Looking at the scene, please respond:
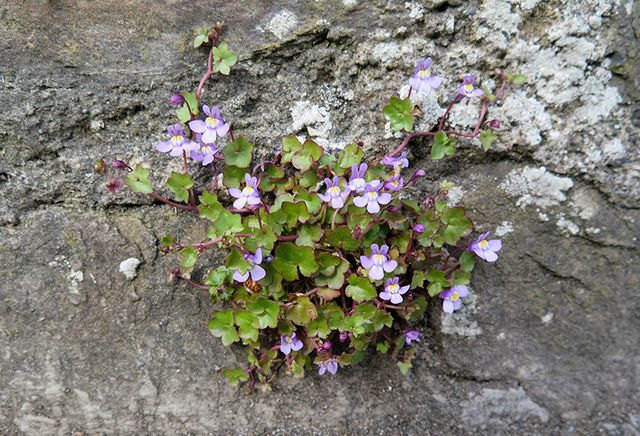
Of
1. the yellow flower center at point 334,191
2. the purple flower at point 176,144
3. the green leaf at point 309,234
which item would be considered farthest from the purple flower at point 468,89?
the purple flower at point 176,144

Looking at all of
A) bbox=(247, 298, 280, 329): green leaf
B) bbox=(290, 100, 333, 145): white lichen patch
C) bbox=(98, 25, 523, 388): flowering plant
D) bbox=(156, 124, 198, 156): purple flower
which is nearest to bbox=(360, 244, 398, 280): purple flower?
bbox=(98, 25, 523, 388): flowering plant

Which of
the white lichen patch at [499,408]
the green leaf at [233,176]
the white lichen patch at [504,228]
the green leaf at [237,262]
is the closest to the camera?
the green leaf at [237,262]

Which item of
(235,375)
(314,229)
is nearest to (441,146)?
(314,229)

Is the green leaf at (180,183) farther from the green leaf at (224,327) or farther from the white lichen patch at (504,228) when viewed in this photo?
the white lichen patch at (504,228)

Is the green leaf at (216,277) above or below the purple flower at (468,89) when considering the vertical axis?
below

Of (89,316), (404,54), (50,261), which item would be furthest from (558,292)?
(50,261)

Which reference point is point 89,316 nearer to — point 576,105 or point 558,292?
point 558,292

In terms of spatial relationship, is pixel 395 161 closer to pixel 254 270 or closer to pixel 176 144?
pixel 254 270
